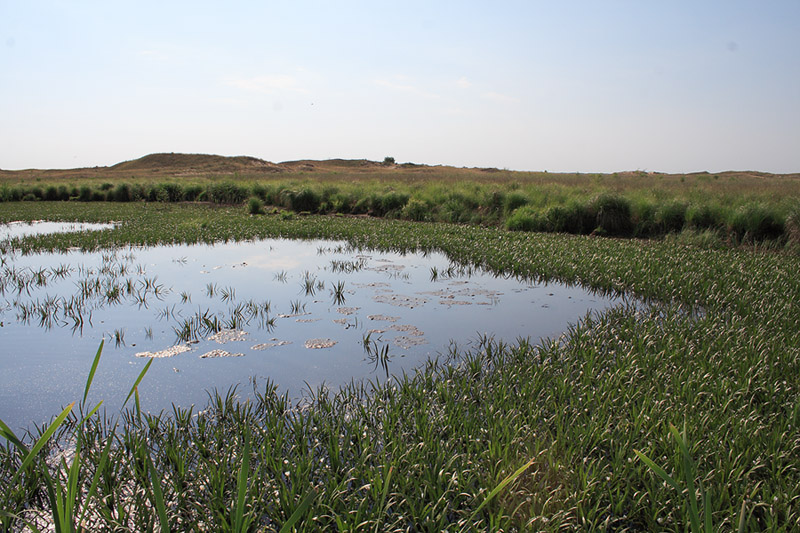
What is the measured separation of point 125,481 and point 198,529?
0.79 metres

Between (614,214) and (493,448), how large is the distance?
15618 millimetres

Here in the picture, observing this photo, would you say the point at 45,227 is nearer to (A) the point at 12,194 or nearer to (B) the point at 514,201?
(B) the point at 514,201

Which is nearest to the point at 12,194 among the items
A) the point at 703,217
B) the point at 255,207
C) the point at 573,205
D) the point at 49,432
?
the point at 255,207

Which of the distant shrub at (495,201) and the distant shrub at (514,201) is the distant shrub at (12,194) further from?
the distant shrub at (514,201)

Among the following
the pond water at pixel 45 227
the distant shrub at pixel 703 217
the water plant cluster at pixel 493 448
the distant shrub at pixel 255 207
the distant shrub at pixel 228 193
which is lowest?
the water plant cluster at pixel 493 448

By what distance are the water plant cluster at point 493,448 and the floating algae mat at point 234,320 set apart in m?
0.59

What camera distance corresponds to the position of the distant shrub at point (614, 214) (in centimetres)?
1698

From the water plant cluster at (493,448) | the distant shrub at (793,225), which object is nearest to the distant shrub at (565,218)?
the distant shrub at (793,225)

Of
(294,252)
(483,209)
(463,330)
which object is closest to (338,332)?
(463,330)

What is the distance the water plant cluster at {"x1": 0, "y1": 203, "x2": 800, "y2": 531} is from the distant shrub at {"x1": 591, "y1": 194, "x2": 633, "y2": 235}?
11.0 metres

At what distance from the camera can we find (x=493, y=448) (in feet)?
11.2

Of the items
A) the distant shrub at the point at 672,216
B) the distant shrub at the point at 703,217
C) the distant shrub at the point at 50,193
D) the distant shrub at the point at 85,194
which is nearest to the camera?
the distant shrub at the point at 703,217

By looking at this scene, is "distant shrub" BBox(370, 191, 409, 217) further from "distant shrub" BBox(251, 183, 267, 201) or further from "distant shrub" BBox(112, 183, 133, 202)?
"distant shrub" BBox(112, 183, 133, 202)

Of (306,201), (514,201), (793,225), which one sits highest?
(306,201)
